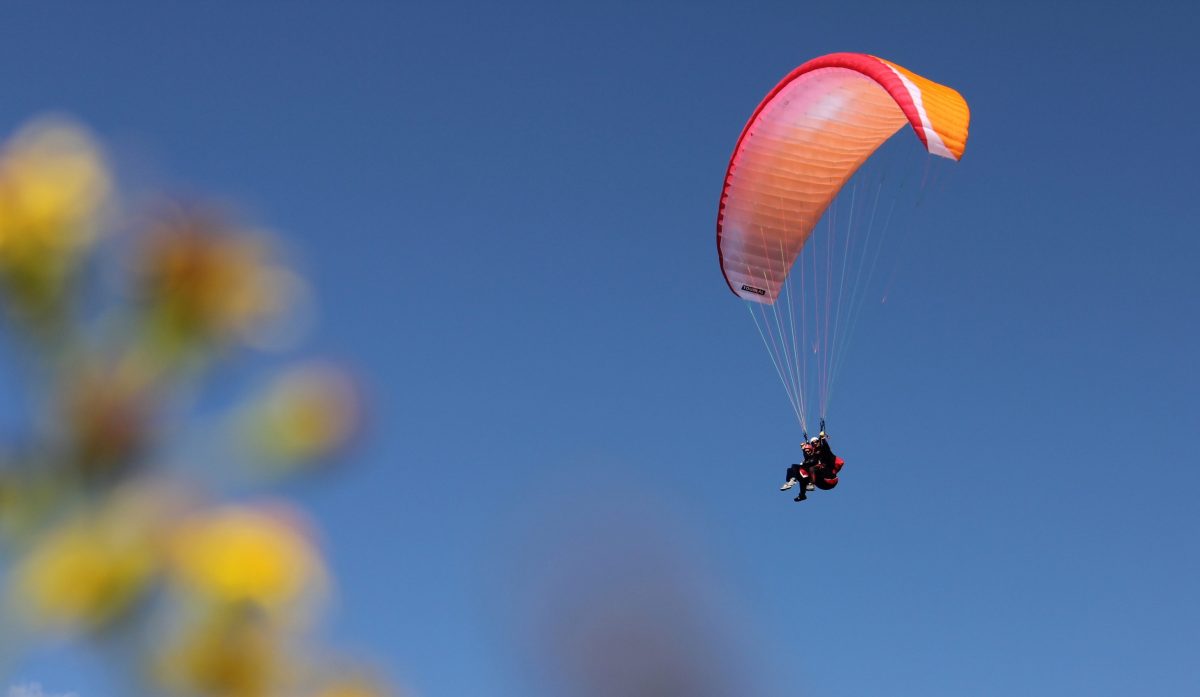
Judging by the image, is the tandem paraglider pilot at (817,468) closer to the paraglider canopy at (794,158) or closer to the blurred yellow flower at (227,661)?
the paraglider canopy at (794,158)

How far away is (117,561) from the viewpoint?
1.89 metres

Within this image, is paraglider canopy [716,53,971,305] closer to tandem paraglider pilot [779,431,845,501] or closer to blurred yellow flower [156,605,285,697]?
tandem paraglider pilot [779,431,845,501]

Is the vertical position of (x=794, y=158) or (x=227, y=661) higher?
(x=794, y=158)

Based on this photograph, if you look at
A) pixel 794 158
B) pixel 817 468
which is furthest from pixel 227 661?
pixel 794 158

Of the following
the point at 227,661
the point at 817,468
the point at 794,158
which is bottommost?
the point at 227,661

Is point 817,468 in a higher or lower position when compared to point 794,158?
lower

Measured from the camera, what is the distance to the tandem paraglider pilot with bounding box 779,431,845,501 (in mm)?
20484

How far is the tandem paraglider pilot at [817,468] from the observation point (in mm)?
20484

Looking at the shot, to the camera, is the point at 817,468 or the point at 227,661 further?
the point at 817,468

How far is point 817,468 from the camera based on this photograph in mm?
20500

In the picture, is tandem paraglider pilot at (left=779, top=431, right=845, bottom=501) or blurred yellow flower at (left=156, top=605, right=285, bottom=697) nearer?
blurred yellow flower at (left=156, top=605, right=285, bottom=697)

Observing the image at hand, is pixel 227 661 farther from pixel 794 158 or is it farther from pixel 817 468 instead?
pixel 794 158

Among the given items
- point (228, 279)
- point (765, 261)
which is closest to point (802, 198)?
point (765, 261)

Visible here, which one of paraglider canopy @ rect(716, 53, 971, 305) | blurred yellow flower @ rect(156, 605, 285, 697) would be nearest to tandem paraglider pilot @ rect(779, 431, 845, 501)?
paraglider canopy @ rect(716, 53, 971, 305)
